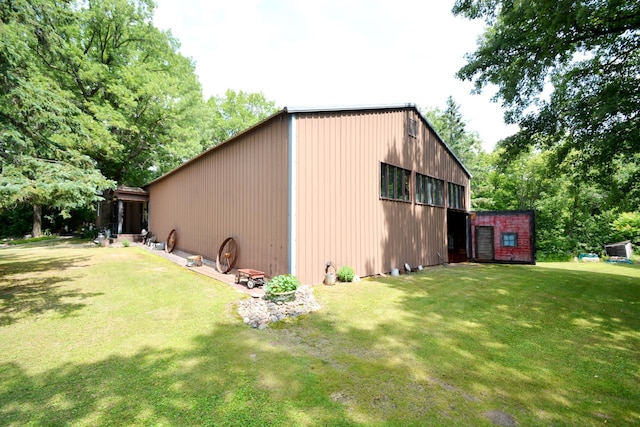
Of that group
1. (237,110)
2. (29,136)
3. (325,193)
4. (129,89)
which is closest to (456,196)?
(325,193)

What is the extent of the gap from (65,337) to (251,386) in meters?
3.59

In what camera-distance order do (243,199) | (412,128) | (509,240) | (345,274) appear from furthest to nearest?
1. (509,240)
2. (412,128)
3. (243,199)
4. (345,274)

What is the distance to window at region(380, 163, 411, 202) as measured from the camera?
1045cm

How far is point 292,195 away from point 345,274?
115 inches

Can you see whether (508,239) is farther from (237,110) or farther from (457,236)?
(237,110)

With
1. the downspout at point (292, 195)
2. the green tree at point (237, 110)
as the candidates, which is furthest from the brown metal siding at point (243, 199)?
the green tree at point (237, 110)

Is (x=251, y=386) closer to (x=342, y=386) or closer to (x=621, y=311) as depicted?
(x=342, y=386)

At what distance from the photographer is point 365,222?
959cm

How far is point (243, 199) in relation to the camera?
9.90 metres

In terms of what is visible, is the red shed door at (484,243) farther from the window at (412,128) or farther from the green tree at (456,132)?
the green tree at (456,132)

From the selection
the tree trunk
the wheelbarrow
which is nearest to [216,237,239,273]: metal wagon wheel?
the wheelbarrow

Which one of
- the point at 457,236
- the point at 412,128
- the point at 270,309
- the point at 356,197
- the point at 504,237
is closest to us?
the point at 270,309

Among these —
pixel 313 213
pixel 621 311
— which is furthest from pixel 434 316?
pixel 621 311

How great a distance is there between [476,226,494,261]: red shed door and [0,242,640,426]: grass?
24.9 ft
